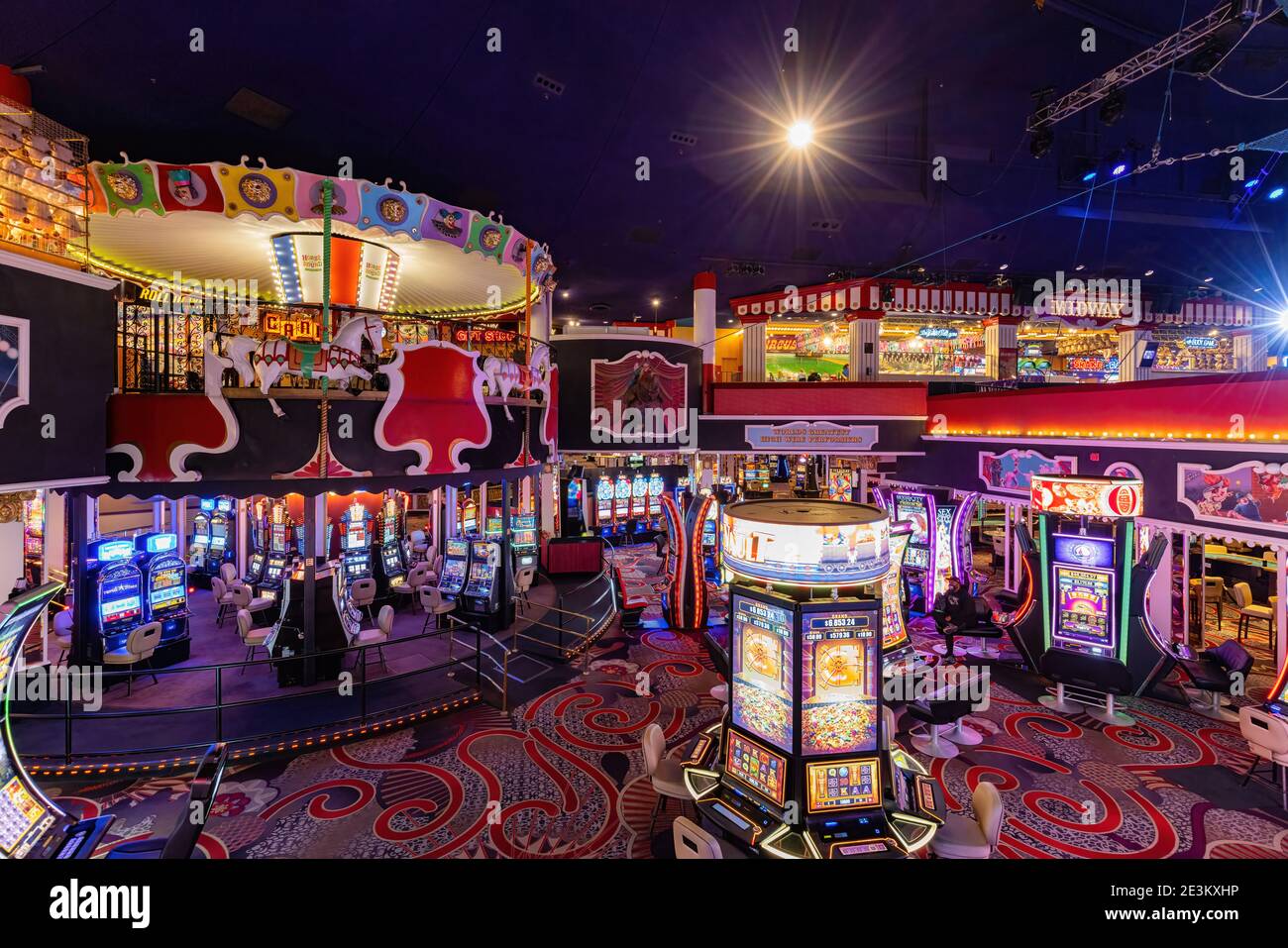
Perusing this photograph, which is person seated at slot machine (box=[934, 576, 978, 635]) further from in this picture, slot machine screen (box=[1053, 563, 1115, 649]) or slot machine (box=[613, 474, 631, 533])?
slot machine (box=[613, 474, 631, 533])

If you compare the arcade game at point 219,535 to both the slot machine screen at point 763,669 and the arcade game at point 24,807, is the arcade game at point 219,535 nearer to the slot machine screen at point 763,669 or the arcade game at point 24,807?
the arcade game at point 24,807

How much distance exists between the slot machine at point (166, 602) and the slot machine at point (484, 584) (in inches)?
150

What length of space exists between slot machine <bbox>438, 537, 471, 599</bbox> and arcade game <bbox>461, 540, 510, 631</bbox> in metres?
0.17

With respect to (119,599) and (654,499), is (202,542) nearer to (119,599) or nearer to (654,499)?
(119,599)

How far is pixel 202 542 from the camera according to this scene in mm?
11484

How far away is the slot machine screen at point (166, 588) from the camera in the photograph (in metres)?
7.41

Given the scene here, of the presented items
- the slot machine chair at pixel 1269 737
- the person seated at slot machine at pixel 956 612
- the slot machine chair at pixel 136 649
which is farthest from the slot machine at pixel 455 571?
the slot machine chair at pixel 1269 737

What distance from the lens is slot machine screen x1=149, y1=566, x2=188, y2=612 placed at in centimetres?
741

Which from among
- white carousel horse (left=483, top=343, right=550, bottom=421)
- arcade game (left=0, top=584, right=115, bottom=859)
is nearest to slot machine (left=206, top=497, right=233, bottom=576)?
white carousel horse (left=483, top=343, right=550, bottom=421)

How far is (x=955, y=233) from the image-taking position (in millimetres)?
12617

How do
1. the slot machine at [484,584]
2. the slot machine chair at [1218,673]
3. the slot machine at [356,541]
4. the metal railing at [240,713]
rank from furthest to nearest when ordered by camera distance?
the slot machine at [356,541], the slot machine at [484,584], the slot machine chair at [1218,673], the metal railing at [240,713]

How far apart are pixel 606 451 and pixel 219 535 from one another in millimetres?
8304
